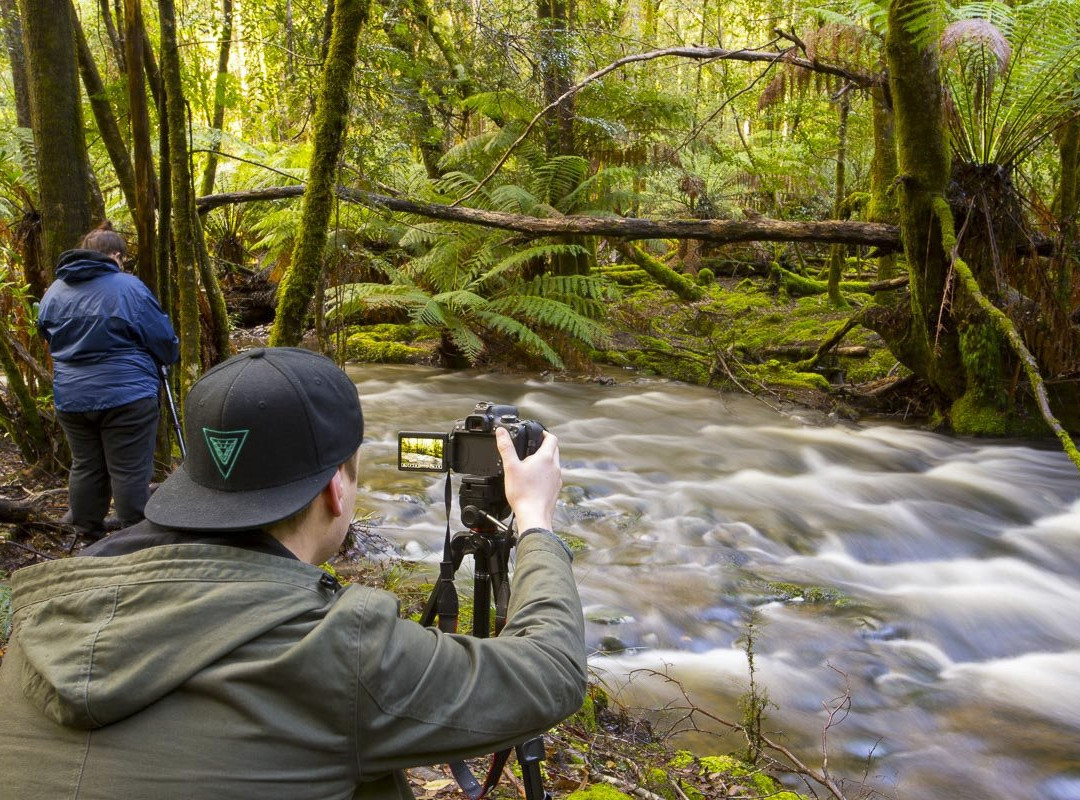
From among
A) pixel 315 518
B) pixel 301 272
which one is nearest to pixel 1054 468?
pixel 301 272

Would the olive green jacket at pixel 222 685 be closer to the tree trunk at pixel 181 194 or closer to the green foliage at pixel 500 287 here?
the tree trunk at pixel 181 194

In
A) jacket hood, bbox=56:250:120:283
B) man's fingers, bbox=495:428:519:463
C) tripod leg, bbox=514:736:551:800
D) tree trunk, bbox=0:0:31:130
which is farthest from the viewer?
tree trunk, bbox=0:0:31:130

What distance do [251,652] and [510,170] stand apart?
9305 mm

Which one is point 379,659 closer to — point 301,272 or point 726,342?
point 301,272

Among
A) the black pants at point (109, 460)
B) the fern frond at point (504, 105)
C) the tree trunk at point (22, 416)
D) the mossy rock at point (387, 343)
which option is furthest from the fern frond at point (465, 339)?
the black pants at point (109, 460)

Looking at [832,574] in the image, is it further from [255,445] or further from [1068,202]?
[255,445]

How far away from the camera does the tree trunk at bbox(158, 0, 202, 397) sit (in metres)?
3.83

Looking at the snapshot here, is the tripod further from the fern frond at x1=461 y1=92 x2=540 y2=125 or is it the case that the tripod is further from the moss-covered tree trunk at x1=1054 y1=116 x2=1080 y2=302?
the moss-covered tree trunk at x1=1054 y1=116 x2=1080 y2=302

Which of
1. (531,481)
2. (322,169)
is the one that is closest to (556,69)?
(322,169)

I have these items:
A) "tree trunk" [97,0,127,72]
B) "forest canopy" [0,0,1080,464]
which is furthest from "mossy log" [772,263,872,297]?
"tree trunk" [97,0,127,72]

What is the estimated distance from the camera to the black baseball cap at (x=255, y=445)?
4.01 feet

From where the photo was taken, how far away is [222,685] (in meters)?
1.03

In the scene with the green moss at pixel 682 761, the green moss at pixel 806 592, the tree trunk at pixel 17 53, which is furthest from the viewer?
the tree trunk at pixel 17 53

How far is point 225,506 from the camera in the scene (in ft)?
3.99
